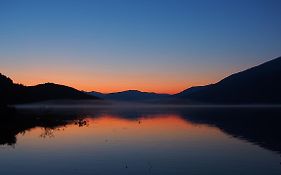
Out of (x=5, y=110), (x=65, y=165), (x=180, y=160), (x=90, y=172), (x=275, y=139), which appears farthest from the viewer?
(x=5, y=110)

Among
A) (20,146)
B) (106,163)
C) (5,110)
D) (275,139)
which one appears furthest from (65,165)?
(5,110)

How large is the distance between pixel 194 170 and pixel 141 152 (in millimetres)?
13190

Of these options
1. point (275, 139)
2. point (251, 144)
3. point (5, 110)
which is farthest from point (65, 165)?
point (5, 110)

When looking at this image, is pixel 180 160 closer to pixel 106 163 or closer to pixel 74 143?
pixel 106 163

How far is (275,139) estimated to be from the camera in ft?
199

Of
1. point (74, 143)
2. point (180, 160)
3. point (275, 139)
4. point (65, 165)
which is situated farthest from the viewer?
point (275, 139)

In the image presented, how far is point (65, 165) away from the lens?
121ft

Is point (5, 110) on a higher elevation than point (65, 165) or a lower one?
higher

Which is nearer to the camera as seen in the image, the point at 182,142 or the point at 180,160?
the point at 180,160

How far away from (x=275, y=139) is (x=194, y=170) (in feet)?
103

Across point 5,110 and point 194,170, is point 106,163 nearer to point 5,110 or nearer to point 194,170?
point 194,170

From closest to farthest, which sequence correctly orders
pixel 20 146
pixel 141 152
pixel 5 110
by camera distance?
pixel 141 152, pixel 20 146, pixel 5 110

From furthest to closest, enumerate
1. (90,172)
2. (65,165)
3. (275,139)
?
(275,139), (65,165), (90,172)

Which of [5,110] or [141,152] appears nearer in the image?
[141,152]
